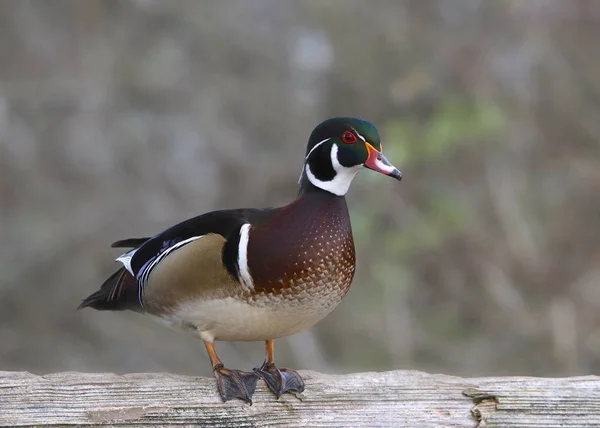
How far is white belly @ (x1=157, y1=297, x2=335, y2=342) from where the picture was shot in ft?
5.36

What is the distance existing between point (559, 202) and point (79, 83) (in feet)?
8.91

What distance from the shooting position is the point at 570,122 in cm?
473

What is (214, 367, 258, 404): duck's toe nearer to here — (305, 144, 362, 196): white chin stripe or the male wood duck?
the male wood duck

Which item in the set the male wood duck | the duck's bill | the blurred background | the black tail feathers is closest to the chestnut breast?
the male wood duck

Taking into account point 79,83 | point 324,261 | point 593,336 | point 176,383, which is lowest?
point 176,383

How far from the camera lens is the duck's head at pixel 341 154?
164 centimetres

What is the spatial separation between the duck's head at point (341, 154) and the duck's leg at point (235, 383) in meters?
0.40

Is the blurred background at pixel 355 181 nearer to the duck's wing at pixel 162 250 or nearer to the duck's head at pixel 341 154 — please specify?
the duck's wing at pixel 162 250

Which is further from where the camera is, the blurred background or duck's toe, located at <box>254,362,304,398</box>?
the blurred background

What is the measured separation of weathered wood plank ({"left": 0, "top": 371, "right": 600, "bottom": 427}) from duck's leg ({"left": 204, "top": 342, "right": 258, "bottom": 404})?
16mm

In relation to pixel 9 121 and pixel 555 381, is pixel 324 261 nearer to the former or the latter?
pixel 555 381

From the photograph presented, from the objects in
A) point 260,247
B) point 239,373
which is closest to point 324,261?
point 260,247

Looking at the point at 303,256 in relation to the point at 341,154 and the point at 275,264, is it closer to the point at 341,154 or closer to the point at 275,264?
the point at 275,264

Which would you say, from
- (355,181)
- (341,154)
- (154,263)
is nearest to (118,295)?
(154,263)
